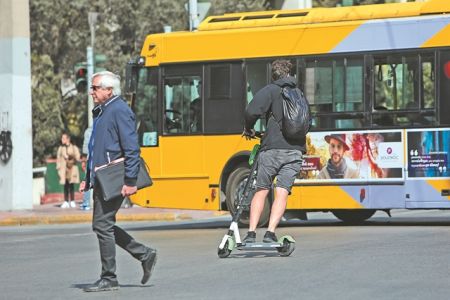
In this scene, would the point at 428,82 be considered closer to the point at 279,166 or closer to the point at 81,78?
the point at 279,166

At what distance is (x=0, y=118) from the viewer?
28.8 m

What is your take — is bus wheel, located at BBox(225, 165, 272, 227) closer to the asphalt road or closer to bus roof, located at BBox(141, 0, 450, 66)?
the asphalt road

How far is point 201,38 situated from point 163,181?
2.23 meters

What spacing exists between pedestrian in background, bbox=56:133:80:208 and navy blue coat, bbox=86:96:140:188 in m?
18.3

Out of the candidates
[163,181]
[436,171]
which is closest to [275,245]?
[436,171]

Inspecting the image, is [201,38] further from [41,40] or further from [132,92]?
[41,40]

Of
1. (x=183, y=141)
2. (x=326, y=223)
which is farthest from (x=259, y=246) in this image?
(x=326, y=223)

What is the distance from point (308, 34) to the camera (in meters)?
19.4

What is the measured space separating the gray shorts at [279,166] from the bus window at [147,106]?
7.05 meters

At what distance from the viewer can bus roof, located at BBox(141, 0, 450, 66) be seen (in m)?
18.7

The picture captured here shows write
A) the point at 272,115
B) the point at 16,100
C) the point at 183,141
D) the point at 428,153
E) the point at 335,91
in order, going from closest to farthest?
1. the point at 272,115
2. the point at 428,153
3. the point at 335,91
4. the point at 183,141
5. the point at 16,100

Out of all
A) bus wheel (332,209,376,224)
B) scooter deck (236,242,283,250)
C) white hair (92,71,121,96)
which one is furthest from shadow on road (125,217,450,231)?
white hair (92,71,121,96)

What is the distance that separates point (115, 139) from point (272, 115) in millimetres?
3056

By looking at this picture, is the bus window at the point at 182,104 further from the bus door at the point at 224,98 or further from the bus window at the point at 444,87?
the bus window at the point at 444,87
